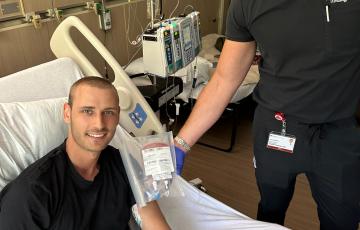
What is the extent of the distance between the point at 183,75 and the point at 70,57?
1143mm

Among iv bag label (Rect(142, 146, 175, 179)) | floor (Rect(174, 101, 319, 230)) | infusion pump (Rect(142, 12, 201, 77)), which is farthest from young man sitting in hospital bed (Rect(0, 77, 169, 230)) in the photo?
floor (Rect(174, 101, 319, 230))

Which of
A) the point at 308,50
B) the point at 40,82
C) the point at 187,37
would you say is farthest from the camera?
the point at 187,37

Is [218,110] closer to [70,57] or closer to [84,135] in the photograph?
[84,135]

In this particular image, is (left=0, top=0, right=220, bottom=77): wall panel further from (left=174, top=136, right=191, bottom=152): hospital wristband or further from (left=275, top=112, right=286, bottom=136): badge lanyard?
(left=275, top=112, right=286, bottom=136): badge lanyard

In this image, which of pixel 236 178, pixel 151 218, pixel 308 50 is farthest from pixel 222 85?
pixel 236 178

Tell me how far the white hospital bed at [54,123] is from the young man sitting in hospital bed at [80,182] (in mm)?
176

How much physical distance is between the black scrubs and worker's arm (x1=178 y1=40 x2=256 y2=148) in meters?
0.06

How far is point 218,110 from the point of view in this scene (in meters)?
1.49

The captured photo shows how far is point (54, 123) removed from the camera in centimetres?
144

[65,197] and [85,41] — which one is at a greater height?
[85,41]

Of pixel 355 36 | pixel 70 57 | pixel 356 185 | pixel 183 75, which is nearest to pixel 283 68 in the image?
pixel 355 36

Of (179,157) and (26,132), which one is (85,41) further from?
(179,157)

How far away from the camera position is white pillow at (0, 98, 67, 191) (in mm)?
1299

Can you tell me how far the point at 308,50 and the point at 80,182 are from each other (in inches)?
34.6
